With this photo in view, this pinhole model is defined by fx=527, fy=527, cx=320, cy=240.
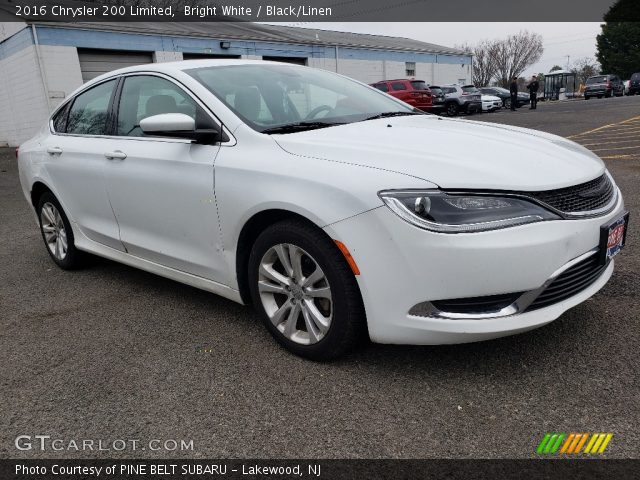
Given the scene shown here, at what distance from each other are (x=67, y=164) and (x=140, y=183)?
3.56 ft

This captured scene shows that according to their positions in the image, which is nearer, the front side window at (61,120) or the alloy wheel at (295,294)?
the alloy wheel at (295,294)

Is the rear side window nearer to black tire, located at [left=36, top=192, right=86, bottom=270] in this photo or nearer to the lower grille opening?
black tire, located at [left=36, top=192, right=86, bottom=270]

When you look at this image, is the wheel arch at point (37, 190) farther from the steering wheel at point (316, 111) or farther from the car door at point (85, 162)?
the steering wheel at point (316, 111)

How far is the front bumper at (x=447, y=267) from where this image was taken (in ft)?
7.06

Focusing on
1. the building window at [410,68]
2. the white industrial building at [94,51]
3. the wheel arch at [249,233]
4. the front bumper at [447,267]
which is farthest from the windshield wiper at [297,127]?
the building window at [410,68]

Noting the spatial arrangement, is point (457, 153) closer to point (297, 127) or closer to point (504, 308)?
point (504, 308)

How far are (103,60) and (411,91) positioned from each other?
11.4 metres

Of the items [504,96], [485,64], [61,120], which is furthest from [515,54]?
[61,120]

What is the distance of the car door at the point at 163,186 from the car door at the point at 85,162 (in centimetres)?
15

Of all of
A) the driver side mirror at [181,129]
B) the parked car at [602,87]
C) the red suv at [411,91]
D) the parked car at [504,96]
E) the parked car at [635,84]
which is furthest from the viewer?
the parked car at [635,84]

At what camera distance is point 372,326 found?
2.38 meters

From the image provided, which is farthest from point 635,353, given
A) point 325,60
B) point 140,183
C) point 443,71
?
point 443,71

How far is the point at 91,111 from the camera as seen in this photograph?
4016 mm

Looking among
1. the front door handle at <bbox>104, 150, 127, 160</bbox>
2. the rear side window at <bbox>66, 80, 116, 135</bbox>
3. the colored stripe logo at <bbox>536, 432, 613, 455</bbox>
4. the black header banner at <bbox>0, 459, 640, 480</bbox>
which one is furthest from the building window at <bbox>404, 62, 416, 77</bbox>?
the black header banner at <bbox>0, 459, 640, 480</bbox>
